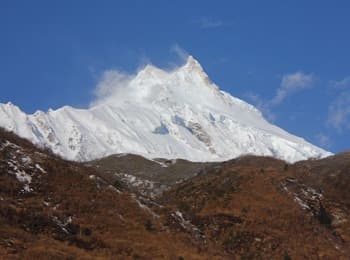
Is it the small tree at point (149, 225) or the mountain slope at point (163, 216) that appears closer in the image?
the mountain slope at point (163, 216)

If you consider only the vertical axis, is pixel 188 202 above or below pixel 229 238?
above

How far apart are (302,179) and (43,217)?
97.2 ft

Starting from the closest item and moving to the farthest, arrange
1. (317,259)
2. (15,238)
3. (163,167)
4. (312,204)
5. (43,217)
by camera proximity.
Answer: (15,238)
(43,217)
(317,259)
(312,204)
(163,167)

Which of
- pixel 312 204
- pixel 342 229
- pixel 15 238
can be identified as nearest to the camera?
pixel 15 238

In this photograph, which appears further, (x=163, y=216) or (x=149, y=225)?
(x=163, y=216)

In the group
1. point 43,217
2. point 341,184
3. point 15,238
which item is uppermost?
point 341,184

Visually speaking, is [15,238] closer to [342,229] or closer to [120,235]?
[120,235]

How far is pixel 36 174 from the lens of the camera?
39125 millimetres

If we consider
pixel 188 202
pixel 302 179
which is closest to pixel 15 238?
pixel 188 202

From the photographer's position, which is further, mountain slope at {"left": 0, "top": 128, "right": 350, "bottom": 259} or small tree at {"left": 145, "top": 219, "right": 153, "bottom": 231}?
small tree at {"left": 145, "top": 219, "right": 153, "bottom": 231}

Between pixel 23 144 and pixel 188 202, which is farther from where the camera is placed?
pixel 188 202

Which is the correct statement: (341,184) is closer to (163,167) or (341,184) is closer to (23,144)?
(23,144)

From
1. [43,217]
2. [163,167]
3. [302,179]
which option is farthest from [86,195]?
[163,167]

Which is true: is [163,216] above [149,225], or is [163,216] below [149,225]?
above
